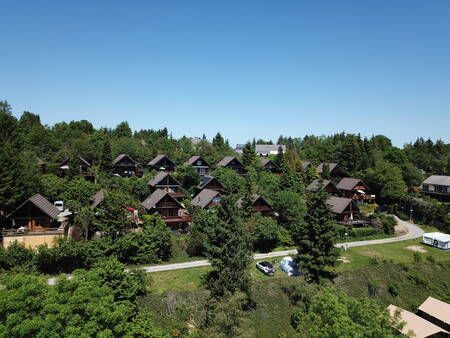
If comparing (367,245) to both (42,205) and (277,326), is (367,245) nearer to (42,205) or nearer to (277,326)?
(277,326)

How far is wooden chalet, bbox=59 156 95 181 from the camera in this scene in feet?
191

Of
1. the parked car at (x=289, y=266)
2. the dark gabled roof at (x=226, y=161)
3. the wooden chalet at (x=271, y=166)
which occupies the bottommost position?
the parked car at (x=289, y=266)

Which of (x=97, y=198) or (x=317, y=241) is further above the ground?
(x=97, y=198)

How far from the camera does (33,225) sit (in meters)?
34.0

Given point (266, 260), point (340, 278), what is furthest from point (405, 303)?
point (266, 260)

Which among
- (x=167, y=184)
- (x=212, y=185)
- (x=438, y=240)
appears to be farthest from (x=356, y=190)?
(x=167, y=184)

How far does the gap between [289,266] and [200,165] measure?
140 ft

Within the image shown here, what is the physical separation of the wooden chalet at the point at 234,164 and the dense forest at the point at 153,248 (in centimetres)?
462

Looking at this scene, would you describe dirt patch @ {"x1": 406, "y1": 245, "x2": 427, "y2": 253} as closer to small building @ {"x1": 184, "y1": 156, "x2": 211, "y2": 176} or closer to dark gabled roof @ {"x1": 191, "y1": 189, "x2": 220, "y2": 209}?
dark gabled roof @ {"x1": 191, "y1": 189, "x2": 220, "y2": 209}

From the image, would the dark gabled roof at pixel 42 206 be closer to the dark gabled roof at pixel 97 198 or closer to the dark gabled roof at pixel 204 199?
the dark gabled roof at pixel 97 198

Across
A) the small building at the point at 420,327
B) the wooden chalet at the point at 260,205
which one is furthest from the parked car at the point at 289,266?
the wooden chalet at the point at 260,205

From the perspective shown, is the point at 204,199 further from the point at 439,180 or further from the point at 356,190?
the point at 439,180

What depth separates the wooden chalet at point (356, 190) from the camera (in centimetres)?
6288

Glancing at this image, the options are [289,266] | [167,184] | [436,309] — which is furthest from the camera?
[167,184]
